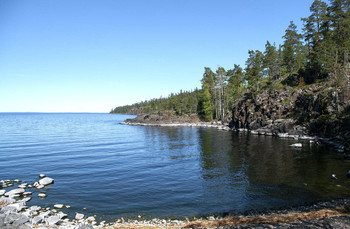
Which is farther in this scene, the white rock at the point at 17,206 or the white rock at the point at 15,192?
the white rock at the point at 15,192

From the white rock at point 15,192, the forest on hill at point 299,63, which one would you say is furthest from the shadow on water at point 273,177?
the forest on hill at point 299,63

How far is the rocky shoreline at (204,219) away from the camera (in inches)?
571

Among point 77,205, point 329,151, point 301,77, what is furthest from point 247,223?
point 301,77

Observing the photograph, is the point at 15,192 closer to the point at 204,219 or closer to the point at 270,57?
the point at 204,219

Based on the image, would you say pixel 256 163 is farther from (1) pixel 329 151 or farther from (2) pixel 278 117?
(2) pixel 278 117

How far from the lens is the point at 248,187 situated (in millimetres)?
24141

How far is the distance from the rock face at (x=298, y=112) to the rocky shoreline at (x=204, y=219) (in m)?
34.1

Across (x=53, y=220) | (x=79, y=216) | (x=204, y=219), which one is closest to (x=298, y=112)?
(x=204, y=219)

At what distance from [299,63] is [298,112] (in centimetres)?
4358

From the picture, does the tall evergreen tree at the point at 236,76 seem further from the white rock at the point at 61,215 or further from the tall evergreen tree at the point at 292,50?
the white rock at the point at 61,215

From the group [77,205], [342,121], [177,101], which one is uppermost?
[177,101]

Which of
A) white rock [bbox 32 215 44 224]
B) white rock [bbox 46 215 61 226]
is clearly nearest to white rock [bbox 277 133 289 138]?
white rock [bbox 46 215 61 226]

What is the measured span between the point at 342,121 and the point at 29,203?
6272 cm

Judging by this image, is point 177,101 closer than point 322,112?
No
